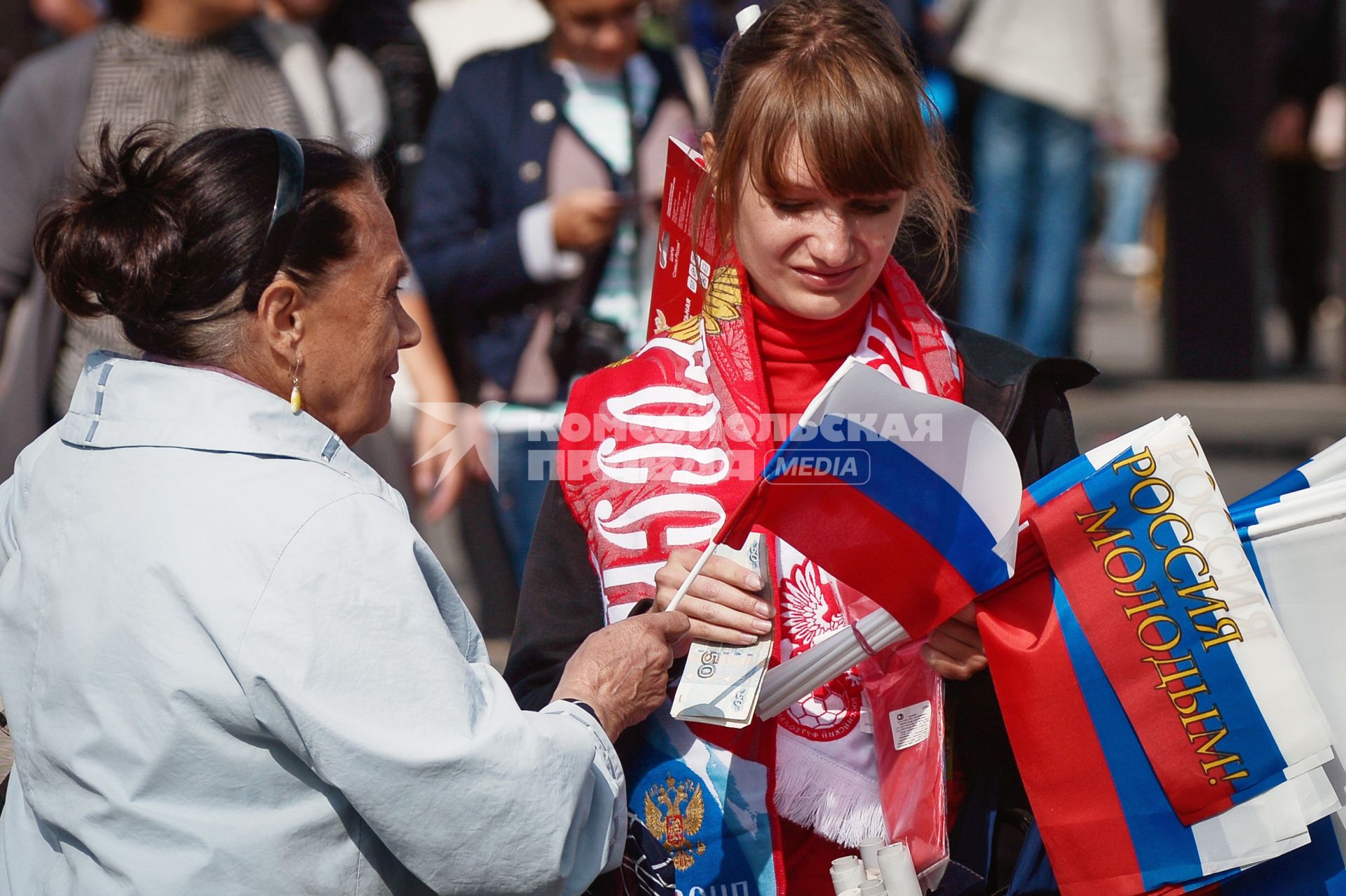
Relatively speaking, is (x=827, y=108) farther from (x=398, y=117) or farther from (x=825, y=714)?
(x=398, y=117)

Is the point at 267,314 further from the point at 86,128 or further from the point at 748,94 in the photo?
the point at 86,128

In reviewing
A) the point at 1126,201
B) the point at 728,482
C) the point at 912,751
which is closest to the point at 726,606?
the point at 728,482

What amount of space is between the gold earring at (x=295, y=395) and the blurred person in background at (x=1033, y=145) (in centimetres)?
517

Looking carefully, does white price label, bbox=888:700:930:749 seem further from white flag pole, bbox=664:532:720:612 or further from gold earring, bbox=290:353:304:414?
gold earring, bbox=290:353:304:414

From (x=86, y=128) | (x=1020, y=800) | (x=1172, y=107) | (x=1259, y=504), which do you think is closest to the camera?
(x=1259, y=504)

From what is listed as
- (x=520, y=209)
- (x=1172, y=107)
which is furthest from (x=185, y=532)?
(x=1172, y=107)

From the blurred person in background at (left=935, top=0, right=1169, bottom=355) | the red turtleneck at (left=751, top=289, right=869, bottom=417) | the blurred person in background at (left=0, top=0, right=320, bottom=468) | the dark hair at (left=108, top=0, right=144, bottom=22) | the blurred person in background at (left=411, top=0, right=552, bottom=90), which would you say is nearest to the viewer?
the red turtleneck at (left=751, top=289, right=869, bottom=417)

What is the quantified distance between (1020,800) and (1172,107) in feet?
24.8

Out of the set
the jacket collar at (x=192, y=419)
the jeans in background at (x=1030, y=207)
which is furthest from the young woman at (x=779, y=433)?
the jeans in background at (x=1030, y=207)

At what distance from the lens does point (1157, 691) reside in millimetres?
2051

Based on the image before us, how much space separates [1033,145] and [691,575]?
537 centimetres

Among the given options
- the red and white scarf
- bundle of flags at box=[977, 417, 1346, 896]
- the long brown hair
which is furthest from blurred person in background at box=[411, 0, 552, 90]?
bundle of flags at box=[977, 417, 1346, 896]

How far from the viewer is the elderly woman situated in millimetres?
1770

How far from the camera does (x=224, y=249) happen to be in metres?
1.91
